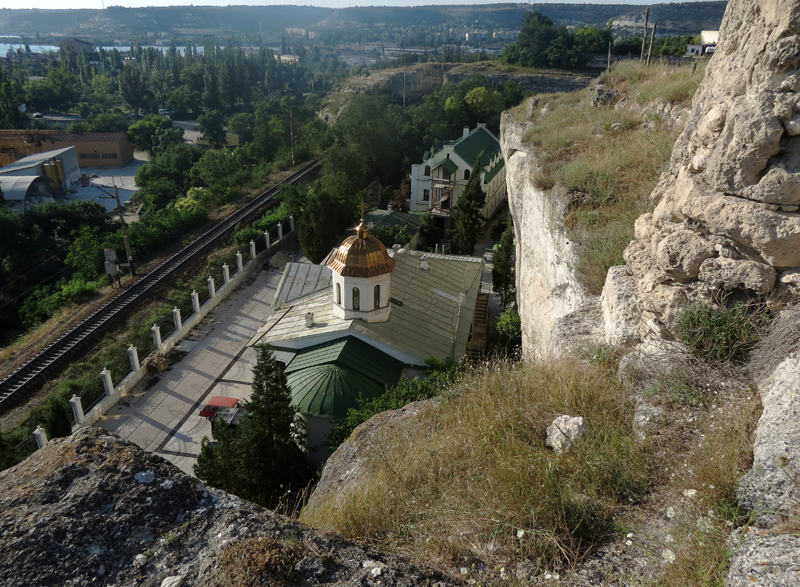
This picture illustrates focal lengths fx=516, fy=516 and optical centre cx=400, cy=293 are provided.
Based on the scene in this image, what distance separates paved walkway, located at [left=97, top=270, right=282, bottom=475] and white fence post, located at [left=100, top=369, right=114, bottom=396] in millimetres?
515

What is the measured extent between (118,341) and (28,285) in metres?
17.3

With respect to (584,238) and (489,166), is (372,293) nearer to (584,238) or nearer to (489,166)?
(584,238)

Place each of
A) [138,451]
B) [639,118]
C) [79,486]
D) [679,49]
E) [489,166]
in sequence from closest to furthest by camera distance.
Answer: [79,486], [138,451], [639,118], [489,166], [679,49]

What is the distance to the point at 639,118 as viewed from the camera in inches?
555

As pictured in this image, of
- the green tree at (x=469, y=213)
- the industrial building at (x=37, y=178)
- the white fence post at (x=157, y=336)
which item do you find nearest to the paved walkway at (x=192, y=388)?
the white fence post at (x=157, y=336)

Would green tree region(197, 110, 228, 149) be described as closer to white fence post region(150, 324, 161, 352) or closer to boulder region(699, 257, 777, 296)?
white fence post region(150, 324, 161, 352)

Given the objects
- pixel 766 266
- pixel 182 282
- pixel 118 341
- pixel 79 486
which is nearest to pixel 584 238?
pixel 766 266

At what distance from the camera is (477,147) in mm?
33938

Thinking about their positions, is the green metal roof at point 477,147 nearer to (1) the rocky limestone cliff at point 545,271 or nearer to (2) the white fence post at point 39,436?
(1) the rocky limestone cliff at point 545,271

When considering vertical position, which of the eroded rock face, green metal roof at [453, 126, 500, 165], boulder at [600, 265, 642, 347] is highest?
the eroded rock face

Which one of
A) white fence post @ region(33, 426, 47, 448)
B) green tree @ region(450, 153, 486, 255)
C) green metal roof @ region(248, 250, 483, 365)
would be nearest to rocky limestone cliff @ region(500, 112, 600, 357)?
green metal roof @ region(248, 250, 483, 365)

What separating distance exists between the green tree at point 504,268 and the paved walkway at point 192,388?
9.76 m

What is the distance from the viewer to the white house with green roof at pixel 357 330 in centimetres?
1238

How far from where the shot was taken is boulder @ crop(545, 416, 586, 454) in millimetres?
4453
